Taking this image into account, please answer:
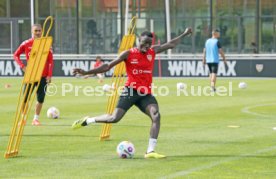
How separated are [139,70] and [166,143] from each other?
84.8 inches

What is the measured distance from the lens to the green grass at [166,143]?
12445 mm

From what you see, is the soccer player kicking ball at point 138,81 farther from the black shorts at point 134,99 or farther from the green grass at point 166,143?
the green grass at point 166,143

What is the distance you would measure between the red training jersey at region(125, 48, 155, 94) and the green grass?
116 cm

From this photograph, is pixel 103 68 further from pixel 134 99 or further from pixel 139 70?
pixel 134 99

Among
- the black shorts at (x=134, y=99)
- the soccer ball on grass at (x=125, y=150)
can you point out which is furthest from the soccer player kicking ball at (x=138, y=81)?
the soccer ball on grass at (x=125, y=150)

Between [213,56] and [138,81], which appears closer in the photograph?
[138,81]

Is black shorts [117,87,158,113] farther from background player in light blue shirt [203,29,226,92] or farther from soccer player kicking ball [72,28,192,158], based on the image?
background player in light blue shirt [203,29,226,92]

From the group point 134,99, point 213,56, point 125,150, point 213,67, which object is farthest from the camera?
point 213,67

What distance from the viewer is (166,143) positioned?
16.0 m

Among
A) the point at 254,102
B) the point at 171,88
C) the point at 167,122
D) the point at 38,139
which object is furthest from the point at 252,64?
the point at 38,139

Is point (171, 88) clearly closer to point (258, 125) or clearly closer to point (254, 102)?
point (254, 102)

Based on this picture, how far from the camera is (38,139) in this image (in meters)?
16.7

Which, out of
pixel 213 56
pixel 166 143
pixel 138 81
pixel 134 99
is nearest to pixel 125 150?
pixel 134 99

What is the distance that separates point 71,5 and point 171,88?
23664 millimetres
